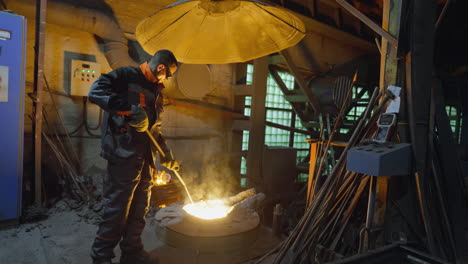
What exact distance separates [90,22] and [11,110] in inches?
68.5

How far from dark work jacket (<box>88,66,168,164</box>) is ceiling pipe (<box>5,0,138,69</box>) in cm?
195

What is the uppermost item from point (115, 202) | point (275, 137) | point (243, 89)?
point (243, 89)

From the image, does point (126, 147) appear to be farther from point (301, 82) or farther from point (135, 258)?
point (301, 82)

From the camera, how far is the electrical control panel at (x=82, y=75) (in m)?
4.65

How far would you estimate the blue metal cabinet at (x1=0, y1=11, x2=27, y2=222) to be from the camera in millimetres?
3631

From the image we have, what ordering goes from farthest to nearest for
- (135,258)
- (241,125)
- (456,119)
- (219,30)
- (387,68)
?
(456,119) < (241,125) < (219,30) < (135,258) < (387,68)

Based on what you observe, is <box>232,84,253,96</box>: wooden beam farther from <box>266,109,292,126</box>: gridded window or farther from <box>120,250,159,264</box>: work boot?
<box>120,250,159,264</box>: work boot

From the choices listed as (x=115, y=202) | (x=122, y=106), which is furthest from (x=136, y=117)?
(x=115, y=202)

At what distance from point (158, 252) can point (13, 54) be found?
300 cm

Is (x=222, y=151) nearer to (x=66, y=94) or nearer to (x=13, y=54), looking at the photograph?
(x=66, y=94)

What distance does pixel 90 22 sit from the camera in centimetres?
456

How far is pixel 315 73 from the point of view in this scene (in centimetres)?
772

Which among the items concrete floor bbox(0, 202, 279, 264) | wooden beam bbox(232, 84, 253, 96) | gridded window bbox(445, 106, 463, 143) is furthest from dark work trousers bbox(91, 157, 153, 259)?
gridded window bbox(445, 106, 463, 143)

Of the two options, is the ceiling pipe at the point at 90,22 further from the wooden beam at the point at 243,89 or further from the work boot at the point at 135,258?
the work boot at the point at 135,258
